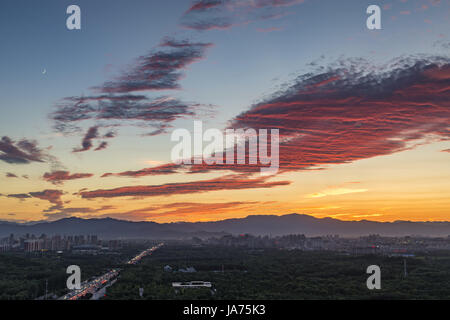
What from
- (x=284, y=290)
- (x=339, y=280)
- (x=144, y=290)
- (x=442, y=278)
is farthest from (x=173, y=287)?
(x=442, y=278)
